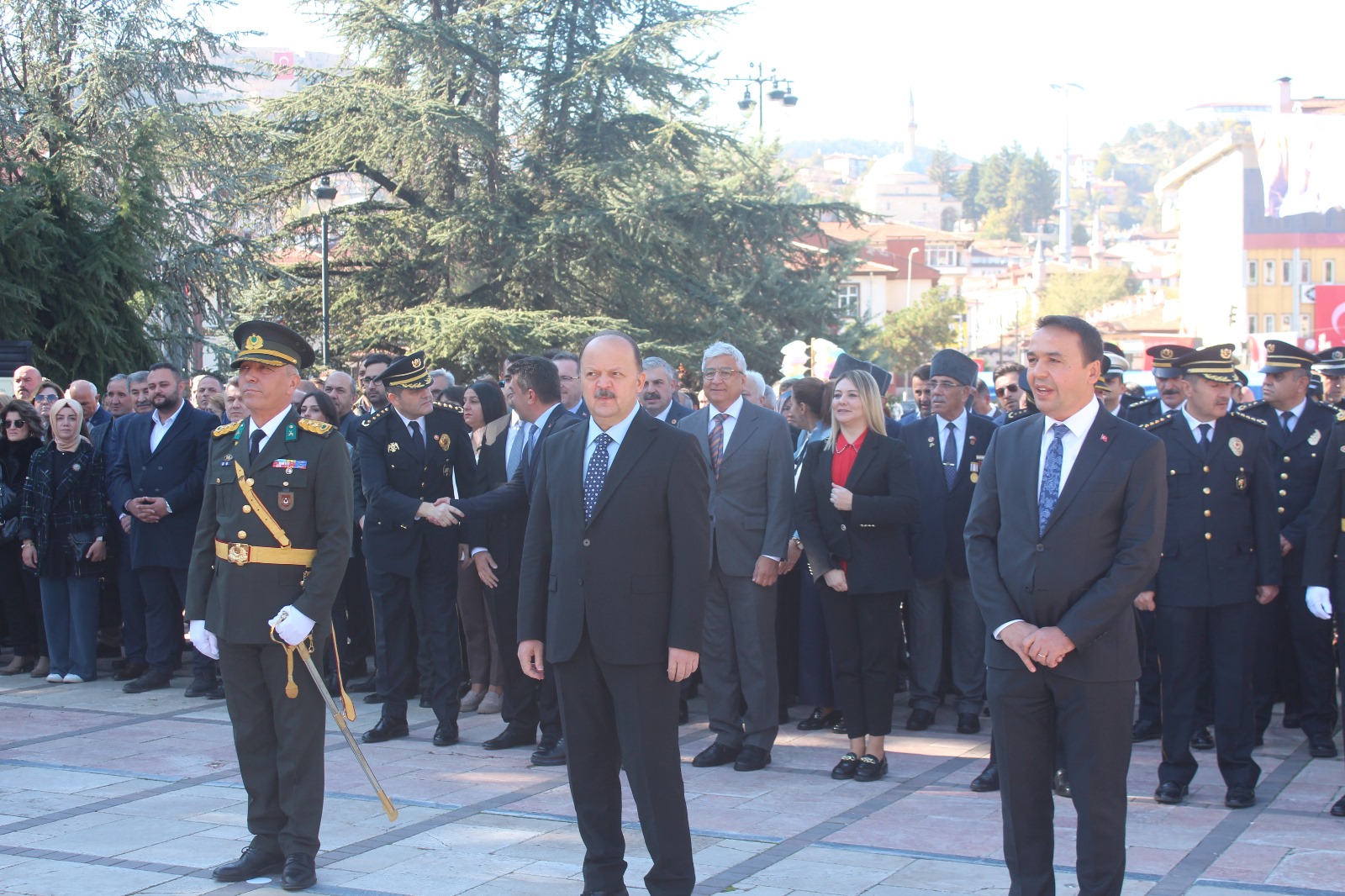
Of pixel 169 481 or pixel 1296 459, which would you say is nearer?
pixel 1296 459

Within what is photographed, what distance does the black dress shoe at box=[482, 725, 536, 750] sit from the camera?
7914mm

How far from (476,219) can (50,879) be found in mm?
24880

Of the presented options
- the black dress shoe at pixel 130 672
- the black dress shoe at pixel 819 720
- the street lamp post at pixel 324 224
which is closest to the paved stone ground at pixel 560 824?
the black dress shoe at pixel 819 720

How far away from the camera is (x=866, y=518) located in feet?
23.6

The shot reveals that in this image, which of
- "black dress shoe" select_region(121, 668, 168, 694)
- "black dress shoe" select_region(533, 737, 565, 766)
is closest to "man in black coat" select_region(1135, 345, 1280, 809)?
"black dress shoe" select_region(533, 737, 565, 766)

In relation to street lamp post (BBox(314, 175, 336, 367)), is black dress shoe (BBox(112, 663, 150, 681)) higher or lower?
lower

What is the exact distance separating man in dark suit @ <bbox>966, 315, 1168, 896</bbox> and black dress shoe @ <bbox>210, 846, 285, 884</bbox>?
9.45ft

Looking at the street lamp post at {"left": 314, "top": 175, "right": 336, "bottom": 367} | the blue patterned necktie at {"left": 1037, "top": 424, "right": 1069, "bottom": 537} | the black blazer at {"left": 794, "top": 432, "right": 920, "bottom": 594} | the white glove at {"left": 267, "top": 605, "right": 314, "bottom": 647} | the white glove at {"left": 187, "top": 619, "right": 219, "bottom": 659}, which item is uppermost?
the street lamp post at {"left": 314, "top": 175, "right": 336, "bottom": 367}

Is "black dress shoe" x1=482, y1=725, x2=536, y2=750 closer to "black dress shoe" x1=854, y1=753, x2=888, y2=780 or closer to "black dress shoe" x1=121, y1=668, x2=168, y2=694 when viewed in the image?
"black dress shoe" x1=854, y1=753, x2=888, y2=780

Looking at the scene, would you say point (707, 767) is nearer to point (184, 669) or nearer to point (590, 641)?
point (590, 641)

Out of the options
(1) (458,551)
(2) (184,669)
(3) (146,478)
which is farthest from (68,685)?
(1) (458,551)

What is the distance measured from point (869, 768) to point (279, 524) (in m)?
3.27

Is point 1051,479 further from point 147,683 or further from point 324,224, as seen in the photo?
point 324,224

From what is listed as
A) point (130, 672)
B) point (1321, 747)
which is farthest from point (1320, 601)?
point (130, 672)
